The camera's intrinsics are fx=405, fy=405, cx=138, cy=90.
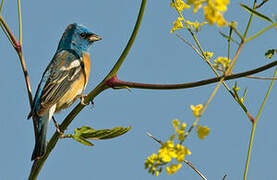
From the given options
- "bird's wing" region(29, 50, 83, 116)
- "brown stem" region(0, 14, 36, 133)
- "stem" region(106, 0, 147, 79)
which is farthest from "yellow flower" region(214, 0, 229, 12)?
"bird's wing" region(29, 50, 83, 116)

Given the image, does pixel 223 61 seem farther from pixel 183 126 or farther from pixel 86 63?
pixel 86 63

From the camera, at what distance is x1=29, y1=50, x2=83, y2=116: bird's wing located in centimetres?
481

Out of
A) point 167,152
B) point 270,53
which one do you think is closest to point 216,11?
point 167,152

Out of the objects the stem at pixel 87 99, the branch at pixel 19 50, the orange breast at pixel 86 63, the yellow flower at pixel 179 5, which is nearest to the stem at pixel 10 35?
the branch at pixel 19 50

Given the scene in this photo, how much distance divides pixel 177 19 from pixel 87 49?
3182 millimetres

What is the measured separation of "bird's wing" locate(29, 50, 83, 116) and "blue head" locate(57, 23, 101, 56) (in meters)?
0.36

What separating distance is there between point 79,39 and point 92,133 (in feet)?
11.1

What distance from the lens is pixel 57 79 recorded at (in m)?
5.13

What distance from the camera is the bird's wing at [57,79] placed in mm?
4809

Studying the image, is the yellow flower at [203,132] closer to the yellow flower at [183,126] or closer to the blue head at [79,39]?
the yellow flower at [183,126]

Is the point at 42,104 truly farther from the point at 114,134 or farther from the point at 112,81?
the point at 112,81

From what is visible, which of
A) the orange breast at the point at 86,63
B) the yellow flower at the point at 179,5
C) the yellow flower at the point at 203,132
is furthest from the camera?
Answer: the orange breast at the point at 86,63

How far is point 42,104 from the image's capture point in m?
4.70

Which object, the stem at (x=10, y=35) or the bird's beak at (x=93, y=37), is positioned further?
the bird's beak at (x=93, y=37)
